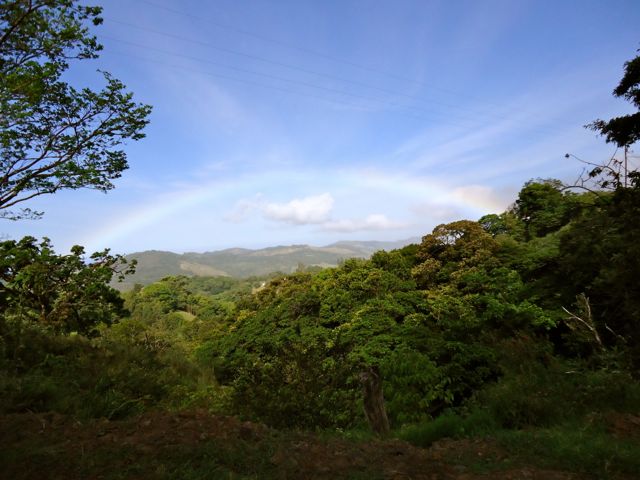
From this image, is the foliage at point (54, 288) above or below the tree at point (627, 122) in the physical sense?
below

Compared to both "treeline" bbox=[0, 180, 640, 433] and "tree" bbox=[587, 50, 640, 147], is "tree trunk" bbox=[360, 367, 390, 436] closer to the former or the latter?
"treeline" bbox=[0, 180, 640, 433]

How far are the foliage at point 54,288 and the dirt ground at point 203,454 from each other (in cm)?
589

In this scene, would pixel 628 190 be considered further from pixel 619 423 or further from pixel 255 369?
pixel 255 369

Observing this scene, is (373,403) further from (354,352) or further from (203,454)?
(354,352)

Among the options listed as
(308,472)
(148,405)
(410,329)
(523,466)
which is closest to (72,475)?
(308,472)

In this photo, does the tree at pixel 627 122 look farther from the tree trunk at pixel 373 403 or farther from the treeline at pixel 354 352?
the tree trunk at pixel 373 403

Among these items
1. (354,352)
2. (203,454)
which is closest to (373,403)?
(203,454)

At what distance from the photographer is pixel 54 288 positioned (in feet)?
32.4

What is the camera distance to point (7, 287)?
31.3 ft

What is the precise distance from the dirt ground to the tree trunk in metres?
1.55

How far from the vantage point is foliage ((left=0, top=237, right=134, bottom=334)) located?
943 cm

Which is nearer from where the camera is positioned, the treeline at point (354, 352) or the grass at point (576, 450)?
the grass at point (576, 450)

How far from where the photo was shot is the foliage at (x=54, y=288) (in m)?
9.43

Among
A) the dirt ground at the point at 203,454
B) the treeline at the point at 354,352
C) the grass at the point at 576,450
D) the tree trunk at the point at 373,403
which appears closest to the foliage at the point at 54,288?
the treeline at the point at 354,352
